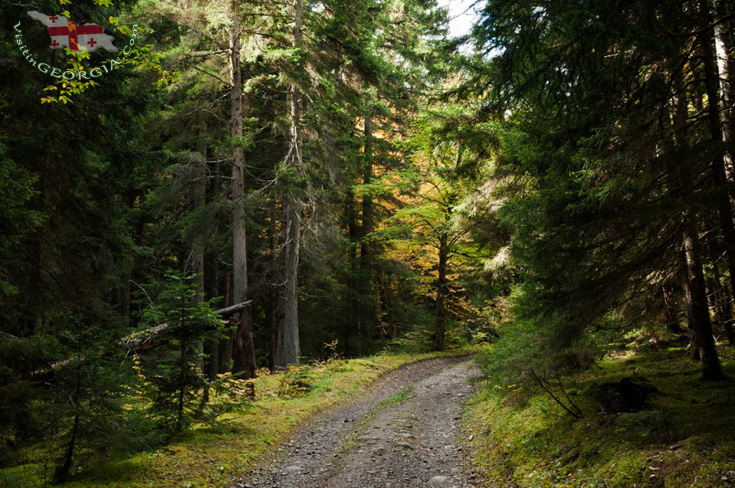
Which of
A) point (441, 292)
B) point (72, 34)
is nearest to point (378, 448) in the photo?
point (72, 34)

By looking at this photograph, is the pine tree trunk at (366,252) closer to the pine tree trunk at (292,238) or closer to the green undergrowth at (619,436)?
the pine tree trunk at (292,238)

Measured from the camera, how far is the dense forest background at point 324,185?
4.61 m

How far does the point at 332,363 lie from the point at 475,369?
5373 mm

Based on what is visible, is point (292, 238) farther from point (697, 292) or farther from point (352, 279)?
point (697, 292)

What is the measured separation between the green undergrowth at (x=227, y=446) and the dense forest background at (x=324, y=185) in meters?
0.38

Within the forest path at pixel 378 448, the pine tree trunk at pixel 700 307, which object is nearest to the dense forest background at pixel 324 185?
the pine tree trunk at pixel 700 307

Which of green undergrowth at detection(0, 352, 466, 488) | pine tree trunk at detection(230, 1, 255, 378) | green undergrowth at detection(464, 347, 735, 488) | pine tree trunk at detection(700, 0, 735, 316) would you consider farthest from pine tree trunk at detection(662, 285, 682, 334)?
pine tree trunk at detection(230, 1, 255, 378)

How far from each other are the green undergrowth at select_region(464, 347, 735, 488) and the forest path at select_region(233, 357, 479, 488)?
63 cm

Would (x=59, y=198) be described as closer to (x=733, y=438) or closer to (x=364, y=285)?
(x=733, y=438)

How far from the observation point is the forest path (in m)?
6.13

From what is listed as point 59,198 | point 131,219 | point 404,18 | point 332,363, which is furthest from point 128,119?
point 404,18

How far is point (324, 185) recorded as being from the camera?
16.9m

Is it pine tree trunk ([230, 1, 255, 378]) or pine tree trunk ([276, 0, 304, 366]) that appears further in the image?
pine tree trunk ([276, 0, 304, 366])

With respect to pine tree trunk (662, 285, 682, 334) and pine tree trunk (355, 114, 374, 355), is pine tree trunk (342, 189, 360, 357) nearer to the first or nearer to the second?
pine tree trunk (355, 114, 374, 355)
